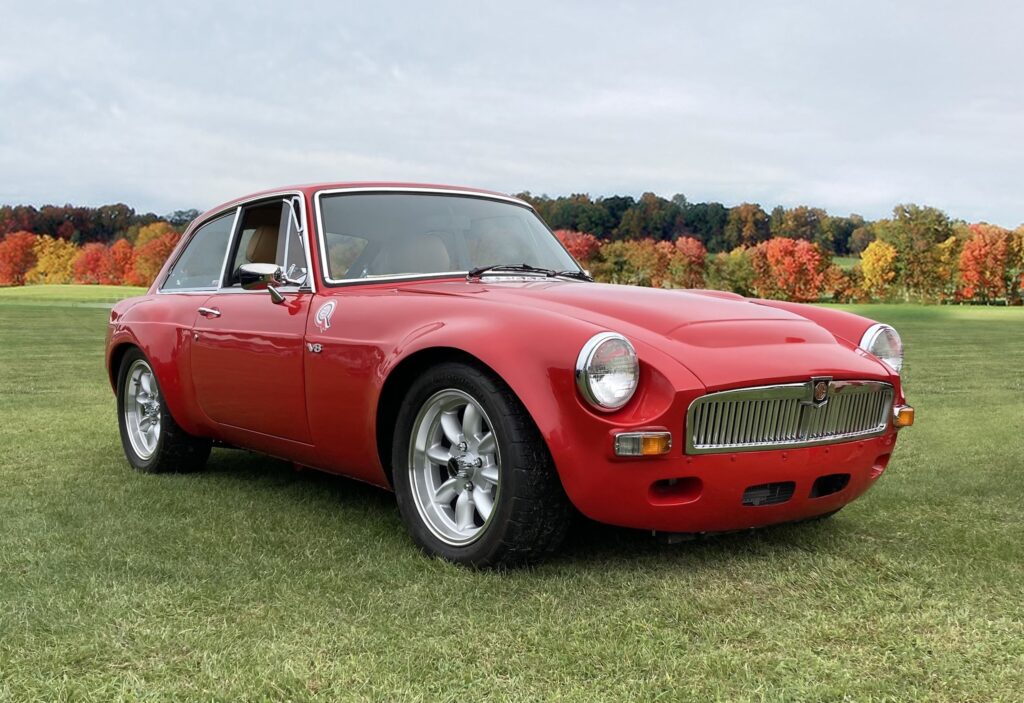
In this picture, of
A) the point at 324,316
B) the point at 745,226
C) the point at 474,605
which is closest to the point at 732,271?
the point at 745,226

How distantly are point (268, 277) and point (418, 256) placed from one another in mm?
771

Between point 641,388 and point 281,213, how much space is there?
245 centimetres

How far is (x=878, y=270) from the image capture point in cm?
8256

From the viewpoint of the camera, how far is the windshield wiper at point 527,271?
4.25m

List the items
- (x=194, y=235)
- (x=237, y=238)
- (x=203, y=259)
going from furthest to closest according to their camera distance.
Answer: (x=194, y=235)
(x=203, y=259)
(x=237, y=238)

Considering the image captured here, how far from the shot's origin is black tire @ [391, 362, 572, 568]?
309 cm

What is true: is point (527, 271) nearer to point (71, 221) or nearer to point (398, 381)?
point (398, 381)

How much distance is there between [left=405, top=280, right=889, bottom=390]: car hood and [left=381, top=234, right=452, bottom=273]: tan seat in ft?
1.19

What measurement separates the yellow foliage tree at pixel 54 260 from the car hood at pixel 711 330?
115546 millimetres

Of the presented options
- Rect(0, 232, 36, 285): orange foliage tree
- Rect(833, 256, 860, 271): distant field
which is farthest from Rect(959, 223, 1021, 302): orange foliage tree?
Rect(0, 232, 36, 285): orange foliage tree

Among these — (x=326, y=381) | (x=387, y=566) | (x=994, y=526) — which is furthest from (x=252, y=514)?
(x=994, y=526)

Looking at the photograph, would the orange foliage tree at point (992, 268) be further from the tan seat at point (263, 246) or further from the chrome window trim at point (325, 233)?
the tan seat at point (263, 246)

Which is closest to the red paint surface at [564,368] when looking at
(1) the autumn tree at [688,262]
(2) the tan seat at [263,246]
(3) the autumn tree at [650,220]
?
(2) the tan seat at [263,246]

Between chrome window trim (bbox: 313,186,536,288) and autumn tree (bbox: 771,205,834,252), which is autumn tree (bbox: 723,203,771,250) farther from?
chrome window trim (bbox: 313,186,536,288)
